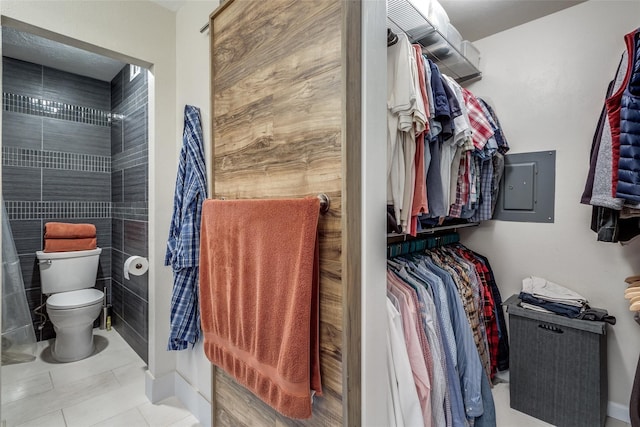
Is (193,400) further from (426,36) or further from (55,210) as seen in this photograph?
(426,36)

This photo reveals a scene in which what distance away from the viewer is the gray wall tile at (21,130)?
249 cm

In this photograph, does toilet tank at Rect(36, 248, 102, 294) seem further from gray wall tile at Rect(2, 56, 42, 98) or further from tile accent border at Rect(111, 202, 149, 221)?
gray wall tile at Rect(2, 56, 42, 98)

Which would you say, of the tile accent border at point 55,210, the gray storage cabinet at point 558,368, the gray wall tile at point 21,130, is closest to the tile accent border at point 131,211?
the tile accent border at point 55,210

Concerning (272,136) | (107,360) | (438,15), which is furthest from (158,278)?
(438,15)

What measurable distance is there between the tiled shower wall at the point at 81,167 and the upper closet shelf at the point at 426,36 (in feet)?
5.99

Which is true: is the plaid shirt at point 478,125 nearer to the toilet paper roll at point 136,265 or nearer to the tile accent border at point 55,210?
the toilet paper roll at point 136,265

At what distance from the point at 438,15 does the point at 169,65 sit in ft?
5.32

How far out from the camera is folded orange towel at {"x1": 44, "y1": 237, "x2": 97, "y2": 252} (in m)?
2.54

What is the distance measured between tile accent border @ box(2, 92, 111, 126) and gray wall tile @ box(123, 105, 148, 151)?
0.61 meters

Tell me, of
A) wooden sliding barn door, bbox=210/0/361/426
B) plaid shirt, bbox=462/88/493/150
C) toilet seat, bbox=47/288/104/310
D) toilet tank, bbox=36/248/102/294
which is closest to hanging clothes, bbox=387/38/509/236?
plaid shirt, bbox=462/88/493/150

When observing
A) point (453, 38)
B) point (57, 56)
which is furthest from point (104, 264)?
point (453, 38)

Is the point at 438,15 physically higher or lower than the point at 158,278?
higher

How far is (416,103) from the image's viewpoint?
3.60ft

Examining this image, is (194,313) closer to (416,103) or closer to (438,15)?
(416,103)
